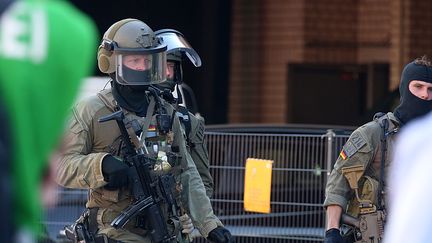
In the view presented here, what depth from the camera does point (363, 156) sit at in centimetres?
551

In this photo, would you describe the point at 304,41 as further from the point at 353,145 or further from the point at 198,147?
the point at 353,145

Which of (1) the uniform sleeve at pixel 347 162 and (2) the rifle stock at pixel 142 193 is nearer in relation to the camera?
(2) the rifle stock at pixel 142 193

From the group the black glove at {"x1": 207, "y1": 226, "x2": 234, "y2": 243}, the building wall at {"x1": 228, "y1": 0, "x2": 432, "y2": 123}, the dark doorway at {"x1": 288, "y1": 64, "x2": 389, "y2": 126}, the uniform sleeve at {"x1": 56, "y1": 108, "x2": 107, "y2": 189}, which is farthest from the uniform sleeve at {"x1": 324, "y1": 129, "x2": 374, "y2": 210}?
the dark doorway at {"x1": 288, "y1": 64, "x2": 389, "y2": 126}

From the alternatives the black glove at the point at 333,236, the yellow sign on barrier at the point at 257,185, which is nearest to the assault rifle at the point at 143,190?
the black glove at the point at 333,236

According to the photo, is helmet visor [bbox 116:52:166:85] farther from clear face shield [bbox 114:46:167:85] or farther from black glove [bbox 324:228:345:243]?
black glove [bbox 324:228:345:243]

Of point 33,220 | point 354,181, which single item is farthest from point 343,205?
point 33,220

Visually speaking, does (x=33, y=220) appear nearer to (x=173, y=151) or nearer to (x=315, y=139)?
(x=173, y=151)

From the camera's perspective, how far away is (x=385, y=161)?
18.0ft

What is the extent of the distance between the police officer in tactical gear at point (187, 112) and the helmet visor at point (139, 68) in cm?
71

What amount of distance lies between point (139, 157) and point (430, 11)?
28.7 ft

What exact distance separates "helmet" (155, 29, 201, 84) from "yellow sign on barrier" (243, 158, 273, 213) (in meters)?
1.29

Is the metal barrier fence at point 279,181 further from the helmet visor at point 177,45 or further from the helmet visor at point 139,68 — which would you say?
the helmet visor at point 139,68

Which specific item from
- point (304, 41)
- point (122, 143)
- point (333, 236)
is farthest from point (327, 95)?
point (122, 143)

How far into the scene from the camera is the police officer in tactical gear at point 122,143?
4.96 m
